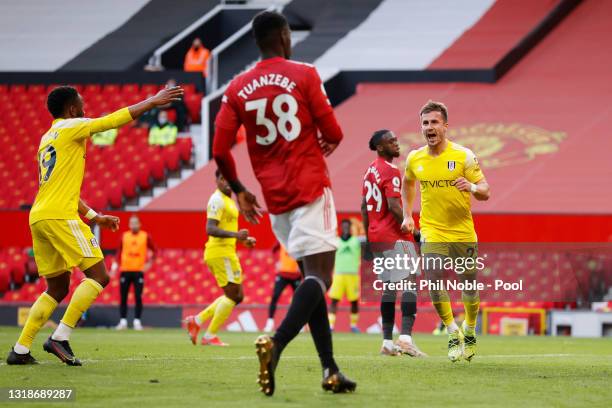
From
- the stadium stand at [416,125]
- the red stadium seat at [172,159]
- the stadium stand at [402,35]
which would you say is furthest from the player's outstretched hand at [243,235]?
the stadium stand at [402,35]

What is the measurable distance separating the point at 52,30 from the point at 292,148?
95.8ft

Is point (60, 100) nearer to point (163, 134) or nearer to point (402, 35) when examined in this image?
point (163, 134)

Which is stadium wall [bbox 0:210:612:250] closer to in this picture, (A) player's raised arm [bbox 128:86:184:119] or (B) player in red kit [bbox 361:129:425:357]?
(B) player in red kit [bbox 361:129:425:357]

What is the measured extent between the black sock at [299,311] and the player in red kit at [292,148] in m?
0.01

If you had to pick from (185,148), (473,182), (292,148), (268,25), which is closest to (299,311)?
(292,148)

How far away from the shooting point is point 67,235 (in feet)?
28.4

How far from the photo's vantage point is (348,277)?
20438 mm

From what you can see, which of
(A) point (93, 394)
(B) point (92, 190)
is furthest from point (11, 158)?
(A) point (93, 394)

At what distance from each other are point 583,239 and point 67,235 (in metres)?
14.8

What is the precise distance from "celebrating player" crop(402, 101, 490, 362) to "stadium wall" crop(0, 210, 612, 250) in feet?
40.1

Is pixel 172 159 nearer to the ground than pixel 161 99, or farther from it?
farther from it

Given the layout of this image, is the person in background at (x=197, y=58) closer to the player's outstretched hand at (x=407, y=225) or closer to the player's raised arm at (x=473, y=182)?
the player's outstretched hand at (x=407, y=225)

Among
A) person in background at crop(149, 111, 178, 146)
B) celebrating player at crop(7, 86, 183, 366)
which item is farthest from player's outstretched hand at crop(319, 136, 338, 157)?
person in background at crop(149, 111, 178, 146)

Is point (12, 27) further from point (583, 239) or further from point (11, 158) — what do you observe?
point (583, 239)
